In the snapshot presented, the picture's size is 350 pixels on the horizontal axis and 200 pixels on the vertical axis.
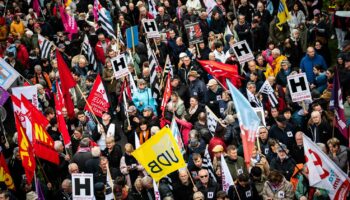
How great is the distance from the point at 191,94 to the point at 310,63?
9.94ft

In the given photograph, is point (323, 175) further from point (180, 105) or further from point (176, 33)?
point (176, 33)

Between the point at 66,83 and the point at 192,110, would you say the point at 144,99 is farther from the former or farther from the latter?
the point at 66,83

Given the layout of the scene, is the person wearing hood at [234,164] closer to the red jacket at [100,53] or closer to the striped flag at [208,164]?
the striped flag at [208,164]

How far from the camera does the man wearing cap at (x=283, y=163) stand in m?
14.6

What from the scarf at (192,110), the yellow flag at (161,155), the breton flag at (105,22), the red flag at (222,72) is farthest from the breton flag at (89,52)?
the yellow flag at (161,155)

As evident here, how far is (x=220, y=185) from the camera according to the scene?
1471 centimetres

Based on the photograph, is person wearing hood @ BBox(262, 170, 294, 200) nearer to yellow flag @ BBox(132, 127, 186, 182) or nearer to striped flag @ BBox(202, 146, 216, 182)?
striped flag @ BBox(202, 146, 216, 182)

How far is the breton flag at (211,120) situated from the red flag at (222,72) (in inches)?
88.3

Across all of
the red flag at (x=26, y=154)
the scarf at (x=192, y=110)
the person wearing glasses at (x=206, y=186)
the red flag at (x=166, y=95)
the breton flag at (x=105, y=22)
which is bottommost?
the person wearing glasses at (x=206, y=186)

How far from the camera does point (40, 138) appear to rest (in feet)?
52.1

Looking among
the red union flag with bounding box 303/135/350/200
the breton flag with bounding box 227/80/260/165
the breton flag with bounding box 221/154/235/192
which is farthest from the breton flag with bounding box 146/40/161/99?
Answer: the red union flag with bounding box 303/135/350/200

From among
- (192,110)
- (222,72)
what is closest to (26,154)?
(192,110)

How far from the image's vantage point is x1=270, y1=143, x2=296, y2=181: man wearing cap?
14.6 metres

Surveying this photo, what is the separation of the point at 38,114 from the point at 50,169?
1125mm
